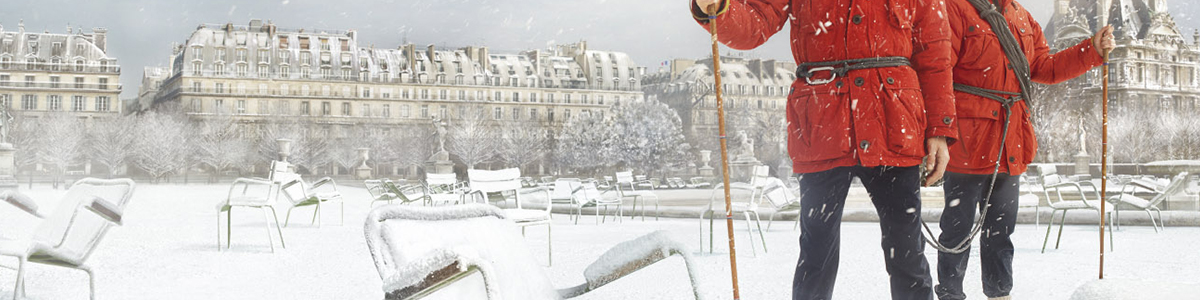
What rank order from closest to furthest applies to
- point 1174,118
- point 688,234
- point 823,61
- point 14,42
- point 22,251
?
point 823,61, point 22,251, point 688,234, point 1174,118, point 14,42

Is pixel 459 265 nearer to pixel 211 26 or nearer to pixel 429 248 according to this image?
pixel 429 248

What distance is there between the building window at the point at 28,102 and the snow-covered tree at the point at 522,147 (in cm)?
1735

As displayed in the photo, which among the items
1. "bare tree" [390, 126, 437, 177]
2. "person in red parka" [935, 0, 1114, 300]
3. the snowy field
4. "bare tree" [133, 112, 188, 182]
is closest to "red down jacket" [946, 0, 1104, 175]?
"person in red parka" [935, 0, 1114, 300]

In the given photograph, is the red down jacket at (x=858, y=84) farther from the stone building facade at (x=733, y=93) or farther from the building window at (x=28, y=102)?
the building window at (x=28, y=102)

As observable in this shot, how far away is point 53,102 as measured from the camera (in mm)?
33281

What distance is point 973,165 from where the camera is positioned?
2.21m

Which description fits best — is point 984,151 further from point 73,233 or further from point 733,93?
point 733,93

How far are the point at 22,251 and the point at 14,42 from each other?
120 feet

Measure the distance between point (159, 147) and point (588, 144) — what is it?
13.9 metres

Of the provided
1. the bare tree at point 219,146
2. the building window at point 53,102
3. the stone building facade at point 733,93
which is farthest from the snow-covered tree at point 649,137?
the building window at point 53,102

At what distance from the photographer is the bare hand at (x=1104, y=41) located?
2131 millimetres

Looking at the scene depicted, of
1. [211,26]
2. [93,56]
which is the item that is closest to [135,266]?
[93,56]

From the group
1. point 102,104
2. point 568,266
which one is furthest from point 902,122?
point 102,104

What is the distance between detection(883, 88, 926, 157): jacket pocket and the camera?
5.43ft
